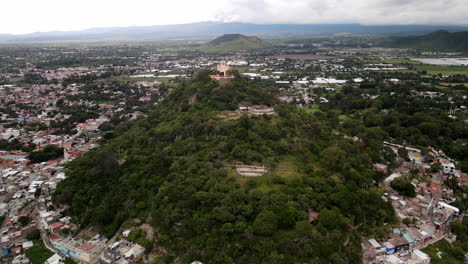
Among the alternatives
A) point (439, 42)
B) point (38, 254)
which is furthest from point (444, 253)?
point (439, 42)

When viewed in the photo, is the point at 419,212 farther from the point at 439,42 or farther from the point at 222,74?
the point at 439,42

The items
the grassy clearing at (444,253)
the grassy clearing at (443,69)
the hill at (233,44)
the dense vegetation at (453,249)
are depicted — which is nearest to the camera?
the grassy clearing at (444,253)

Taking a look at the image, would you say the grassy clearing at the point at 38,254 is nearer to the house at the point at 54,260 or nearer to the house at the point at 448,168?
the house at the point at 54,260

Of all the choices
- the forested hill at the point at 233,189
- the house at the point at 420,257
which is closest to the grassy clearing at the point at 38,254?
the forested hill at the point at 233,189

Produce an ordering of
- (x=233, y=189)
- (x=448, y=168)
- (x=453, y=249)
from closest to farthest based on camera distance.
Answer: (x=453, y=249) → (x=233, y=189) → (x=448, y=168)

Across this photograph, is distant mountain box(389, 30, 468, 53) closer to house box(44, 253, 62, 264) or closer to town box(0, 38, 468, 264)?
town box(0, 38, 468, 264)

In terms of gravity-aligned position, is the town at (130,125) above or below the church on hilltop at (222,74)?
below
